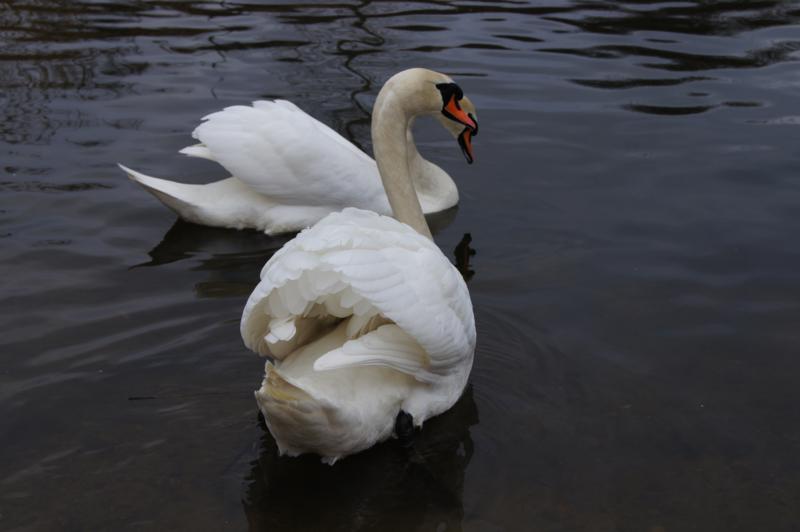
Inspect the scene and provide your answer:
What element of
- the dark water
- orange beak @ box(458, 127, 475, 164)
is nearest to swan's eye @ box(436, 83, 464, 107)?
orange beak @ box(458, 127, 475, 164)

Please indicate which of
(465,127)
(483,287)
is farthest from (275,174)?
(483,287)

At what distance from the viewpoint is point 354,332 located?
14.9 ft

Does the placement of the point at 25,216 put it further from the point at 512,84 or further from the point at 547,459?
the point at 512,84

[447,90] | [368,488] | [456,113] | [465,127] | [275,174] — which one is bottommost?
[368,488]

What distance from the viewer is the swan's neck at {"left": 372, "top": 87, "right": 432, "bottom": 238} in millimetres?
6023

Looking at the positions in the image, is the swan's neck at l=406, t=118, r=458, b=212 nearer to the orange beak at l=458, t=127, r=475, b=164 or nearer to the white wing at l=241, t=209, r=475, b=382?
the orange beak at l=458, t=127, r=475, b=164

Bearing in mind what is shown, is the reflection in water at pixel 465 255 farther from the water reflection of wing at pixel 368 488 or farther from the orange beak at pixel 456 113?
the water reflection of wing at pixel 368 488

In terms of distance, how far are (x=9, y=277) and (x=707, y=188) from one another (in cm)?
454

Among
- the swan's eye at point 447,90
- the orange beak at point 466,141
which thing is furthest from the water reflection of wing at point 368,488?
the orange beak at point 466,141

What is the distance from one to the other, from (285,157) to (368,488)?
3094 mm

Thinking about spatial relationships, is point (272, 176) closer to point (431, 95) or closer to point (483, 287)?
point (431, 95)

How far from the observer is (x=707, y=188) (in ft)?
25.5

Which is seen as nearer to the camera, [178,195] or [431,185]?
[178,195]

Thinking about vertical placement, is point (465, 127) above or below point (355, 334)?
below
